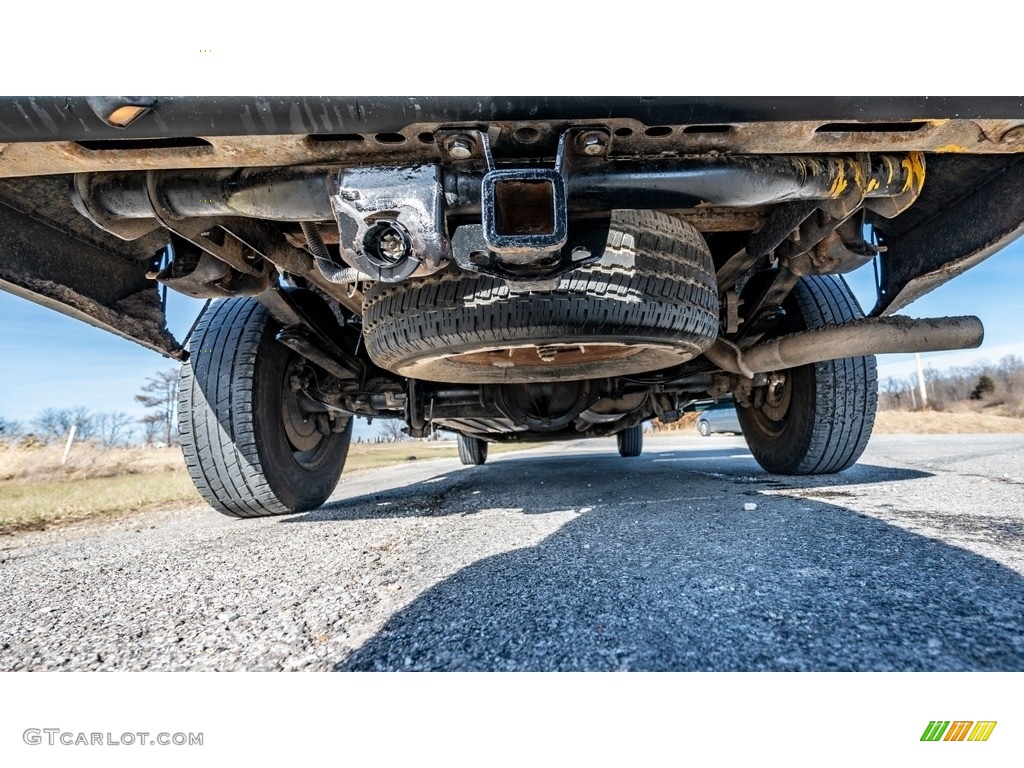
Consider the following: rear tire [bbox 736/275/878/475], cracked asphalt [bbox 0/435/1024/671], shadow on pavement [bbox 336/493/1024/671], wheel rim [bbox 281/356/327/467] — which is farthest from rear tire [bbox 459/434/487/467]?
shadow on pavement [bbox 336/493/1024/671]

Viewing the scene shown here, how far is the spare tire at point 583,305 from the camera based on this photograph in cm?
101

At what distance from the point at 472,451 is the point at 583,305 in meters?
4.60

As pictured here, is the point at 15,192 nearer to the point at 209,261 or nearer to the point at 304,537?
the point at 209,261

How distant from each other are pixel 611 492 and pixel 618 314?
1.11 metres

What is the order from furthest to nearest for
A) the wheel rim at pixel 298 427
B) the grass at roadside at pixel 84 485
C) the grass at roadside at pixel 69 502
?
the grass at roadside at pixel 84 485 < the grass at roadside at pixel 69 502 < the wheel rim at pixel 298 427

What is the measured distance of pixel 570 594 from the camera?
0.76 m

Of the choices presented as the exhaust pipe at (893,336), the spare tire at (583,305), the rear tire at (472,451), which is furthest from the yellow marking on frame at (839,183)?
the rear tire at (472,451)

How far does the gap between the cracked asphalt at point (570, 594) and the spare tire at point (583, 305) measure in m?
0.49

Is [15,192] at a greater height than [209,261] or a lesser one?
greater

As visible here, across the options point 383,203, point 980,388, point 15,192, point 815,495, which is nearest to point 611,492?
point 815,495

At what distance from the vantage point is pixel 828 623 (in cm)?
62

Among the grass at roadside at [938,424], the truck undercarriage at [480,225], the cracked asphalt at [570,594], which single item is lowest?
the grass at roadside at [938,424]
